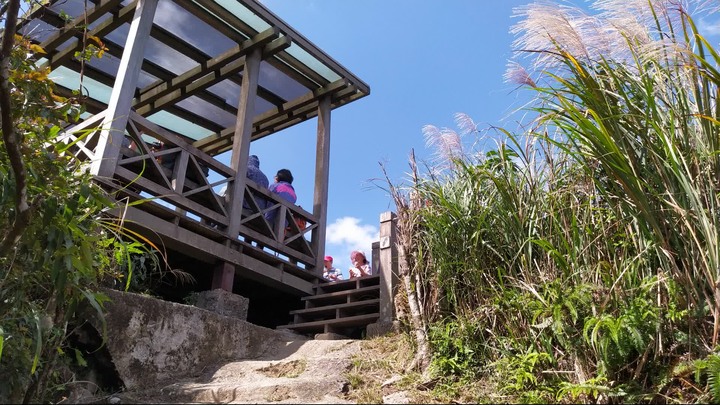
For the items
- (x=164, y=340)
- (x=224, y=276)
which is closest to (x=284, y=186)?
(x=224, y=276)

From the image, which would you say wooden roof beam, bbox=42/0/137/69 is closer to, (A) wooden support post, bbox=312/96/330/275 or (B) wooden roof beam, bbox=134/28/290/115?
(B) wooden roof beam, bbox=134/28/290/115

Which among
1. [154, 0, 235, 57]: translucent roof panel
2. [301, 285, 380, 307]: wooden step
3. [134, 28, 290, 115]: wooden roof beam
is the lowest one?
[301, 285, 380, 307]: wooden step

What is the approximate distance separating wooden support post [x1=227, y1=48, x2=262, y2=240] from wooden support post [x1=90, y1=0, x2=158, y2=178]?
1273mm

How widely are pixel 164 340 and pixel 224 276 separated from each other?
1.68 m

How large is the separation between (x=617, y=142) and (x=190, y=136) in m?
7.75

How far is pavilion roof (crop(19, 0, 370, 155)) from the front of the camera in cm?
642

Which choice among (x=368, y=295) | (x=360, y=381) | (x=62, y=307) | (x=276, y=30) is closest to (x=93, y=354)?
(x=62, y=307)

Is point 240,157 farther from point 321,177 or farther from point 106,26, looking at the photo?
point 106,26

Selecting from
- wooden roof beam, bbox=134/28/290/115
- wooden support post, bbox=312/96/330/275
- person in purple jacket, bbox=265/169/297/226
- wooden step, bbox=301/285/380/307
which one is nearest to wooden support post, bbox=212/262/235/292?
wooden step, bbox=301/285/380/307

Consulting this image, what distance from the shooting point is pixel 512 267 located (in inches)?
129

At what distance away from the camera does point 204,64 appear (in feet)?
23.6

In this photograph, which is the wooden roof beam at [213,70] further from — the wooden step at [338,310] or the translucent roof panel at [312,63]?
the wooden step at [338,310]

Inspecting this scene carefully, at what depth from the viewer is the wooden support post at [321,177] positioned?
7113 millimetres

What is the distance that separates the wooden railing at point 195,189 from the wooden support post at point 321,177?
79 millimetres
